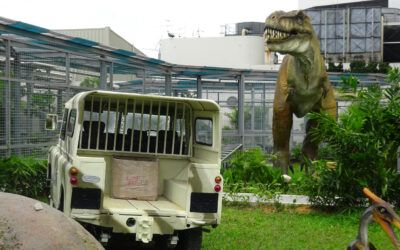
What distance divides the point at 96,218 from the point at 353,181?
485 cm

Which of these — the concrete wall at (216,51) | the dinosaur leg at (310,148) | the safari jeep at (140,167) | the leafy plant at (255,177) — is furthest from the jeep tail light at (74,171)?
the concrete wall at (216,51)

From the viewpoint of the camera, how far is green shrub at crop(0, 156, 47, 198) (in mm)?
9898

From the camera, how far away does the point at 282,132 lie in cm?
1266

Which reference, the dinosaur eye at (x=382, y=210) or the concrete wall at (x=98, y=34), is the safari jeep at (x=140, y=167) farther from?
the concrete wall at (x=98, y=34)

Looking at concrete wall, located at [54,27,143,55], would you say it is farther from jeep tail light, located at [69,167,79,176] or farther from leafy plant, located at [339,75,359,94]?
jeep tail light, located at [69,167,79,176]

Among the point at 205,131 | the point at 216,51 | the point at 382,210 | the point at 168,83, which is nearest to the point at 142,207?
the point at 205,131

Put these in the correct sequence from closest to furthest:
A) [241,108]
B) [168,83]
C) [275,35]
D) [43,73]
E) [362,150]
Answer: [362,150]
[275,35]
[43,73]
[168,83]
[241,108]

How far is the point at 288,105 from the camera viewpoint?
489 inches

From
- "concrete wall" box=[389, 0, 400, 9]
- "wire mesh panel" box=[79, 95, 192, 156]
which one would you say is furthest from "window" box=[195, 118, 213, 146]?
"concrete wall" box=[389, 0, 400, 9]

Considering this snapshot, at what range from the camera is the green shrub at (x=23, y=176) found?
990 cm

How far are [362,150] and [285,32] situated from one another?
8.60ft

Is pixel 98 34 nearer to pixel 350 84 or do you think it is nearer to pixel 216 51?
pixel 350 84

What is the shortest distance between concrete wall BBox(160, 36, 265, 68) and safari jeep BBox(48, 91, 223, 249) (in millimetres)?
39813

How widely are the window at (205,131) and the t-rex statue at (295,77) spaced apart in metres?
3.22
